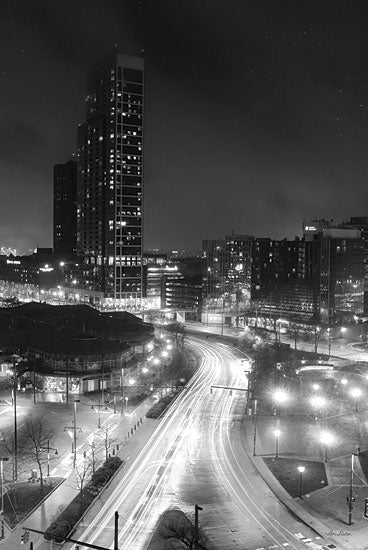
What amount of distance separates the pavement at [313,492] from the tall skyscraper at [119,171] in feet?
256

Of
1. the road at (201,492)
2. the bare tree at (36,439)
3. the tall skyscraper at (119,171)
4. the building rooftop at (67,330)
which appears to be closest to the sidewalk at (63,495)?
the road at (201,492)

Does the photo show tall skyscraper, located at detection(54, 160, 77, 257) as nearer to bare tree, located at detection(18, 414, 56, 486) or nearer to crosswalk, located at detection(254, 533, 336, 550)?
bare tree, located at detection(18, 414, 56, 486)

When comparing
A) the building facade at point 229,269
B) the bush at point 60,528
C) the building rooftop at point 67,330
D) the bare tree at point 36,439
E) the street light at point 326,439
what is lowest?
the bush at point 60,528

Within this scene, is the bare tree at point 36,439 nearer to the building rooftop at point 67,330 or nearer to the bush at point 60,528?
the bush at point 60,528

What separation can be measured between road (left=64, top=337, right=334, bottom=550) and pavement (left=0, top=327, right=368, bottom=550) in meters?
0.62

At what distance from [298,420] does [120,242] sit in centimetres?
8063

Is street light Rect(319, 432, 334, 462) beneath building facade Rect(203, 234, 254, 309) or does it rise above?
beneath

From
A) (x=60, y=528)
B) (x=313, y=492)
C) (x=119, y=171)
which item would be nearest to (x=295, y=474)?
(x=313, y=492)

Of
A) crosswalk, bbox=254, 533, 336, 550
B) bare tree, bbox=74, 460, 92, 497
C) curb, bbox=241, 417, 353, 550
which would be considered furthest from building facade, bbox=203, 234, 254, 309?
crosswalk, bbox=254, 533, 336, 550

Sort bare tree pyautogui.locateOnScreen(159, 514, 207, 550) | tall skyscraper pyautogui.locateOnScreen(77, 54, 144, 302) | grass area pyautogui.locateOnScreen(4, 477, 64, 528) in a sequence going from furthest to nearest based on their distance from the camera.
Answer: tall skyscraper pyautogui.locateOnScreen(77, 54, 144, 302) → grass area pyautogui.locateOnScreen(4, 477, 64, 528) → bare tree pyautogui.locateOnScreen(159, 514, 207, 550)

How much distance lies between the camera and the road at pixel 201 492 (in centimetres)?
2156

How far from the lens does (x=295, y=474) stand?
27.9 meters

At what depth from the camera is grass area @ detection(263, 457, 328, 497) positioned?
26398 mm

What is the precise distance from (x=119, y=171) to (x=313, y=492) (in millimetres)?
94137
